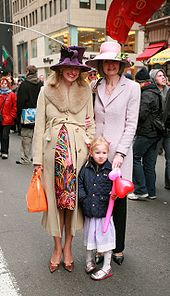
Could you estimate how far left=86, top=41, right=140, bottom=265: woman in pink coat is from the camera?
3230 mm

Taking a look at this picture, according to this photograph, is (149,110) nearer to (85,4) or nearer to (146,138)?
(146,138)

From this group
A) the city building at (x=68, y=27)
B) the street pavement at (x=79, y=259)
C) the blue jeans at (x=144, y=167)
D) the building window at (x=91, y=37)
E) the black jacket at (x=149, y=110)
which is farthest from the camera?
the building window at (x=91, y=37)

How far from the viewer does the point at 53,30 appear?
41.2m

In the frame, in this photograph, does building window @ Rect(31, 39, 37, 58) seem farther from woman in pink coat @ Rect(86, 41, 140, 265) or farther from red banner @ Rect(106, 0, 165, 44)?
woman in pink coat @ Rect(86, 41, 140, 265)

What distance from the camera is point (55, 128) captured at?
3.17m

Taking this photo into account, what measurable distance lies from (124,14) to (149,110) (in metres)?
8.91

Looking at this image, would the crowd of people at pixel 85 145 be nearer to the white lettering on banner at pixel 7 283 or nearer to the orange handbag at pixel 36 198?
the orange handbag at pixel 36 198

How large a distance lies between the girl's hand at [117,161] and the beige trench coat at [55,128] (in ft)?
0.85

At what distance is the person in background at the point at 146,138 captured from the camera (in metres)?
5.20

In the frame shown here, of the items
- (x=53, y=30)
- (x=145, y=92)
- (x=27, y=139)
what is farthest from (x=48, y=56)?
(x=145, y=92)

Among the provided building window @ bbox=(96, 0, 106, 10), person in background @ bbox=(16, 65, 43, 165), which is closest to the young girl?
person in background @ bbox=(16, 65, 43, 165)

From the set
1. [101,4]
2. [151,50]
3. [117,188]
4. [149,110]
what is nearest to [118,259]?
[117,188]

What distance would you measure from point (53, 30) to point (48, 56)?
329 cm

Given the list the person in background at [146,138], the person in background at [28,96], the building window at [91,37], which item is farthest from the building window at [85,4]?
the person in background at [146,138]
